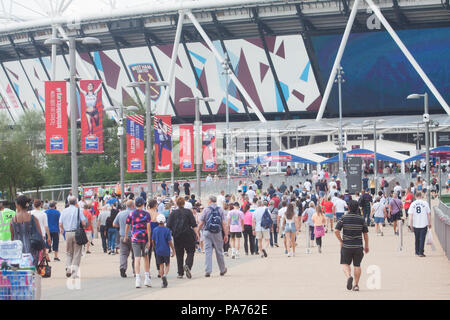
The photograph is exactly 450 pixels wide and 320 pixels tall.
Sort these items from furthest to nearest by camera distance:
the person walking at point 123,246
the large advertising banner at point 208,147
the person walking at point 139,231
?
the large advertising banner at point 208,147 → the person walking at point 123,246 → the person walking at point 139,231

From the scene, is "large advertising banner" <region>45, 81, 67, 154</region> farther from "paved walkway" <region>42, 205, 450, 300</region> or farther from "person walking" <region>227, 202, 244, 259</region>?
"person walking" <region>227, 202, 244, 259</region>

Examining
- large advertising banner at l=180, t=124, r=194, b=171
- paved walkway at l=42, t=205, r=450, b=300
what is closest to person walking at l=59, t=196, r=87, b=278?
paved walkway at l=42, t=205, r=450, b=300

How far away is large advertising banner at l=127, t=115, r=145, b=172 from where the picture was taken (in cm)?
3197

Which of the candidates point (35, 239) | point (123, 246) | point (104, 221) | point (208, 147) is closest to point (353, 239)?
point (123, 246)

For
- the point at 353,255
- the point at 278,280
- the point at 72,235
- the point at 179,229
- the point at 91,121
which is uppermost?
the point at 91,121

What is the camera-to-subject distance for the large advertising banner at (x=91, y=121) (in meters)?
23.2

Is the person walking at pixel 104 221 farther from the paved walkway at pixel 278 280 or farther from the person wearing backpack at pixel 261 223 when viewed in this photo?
the person wearing backpack at pixel 261 223

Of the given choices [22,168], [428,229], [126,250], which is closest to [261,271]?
[126,250]

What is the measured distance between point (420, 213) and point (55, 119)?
10866 mm

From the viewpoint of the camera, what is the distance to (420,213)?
18141mm

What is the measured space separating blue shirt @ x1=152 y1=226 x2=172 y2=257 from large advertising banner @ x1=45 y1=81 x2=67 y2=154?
390 inches

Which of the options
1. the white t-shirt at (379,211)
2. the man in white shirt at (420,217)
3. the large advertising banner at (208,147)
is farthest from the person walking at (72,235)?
the large advertising banner at (208,147)

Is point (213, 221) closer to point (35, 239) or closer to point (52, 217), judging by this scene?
point (35, 239)
